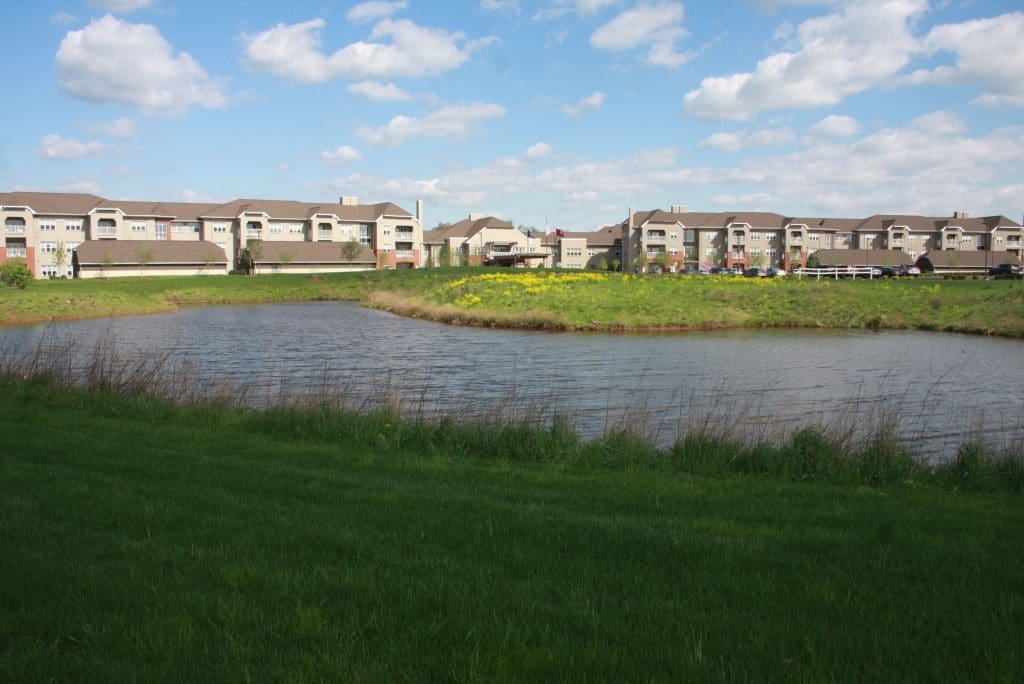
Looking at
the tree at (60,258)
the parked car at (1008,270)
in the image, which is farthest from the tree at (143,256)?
the parked car at (1008,270)

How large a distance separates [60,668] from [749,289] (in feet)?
149

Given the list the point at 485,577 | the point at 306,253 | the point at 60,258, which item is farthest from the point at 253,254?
the point at 485,577

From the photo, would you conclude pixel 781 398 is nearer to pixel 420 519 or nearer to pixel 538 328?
pixel 420 519

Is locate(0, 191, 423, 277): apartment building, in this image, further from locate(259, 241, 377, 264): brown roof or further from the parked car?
the parked car

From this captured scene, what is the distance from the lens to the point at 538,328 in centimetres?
3775

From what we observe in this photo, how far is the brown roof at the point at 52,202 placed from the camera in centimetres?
8625

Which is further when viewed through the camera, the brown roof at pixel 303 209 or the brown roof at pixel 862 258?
the brown roof at pixel 862 258

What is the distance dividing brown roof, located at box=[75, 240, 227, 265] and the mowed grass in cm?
8349

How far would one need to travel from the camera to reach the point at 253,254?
9119 cm

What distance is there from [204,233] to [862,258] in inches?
3354

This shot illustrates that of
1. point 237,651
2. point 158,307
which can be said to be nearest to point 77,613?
point 237,651

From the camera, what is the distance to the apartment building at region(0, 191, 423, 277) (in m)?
85.4

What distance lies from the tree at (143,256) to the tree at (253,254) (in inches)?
419

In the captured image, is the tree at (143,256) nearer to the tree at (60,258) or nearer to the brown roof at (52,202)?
the tree at (60,258)
